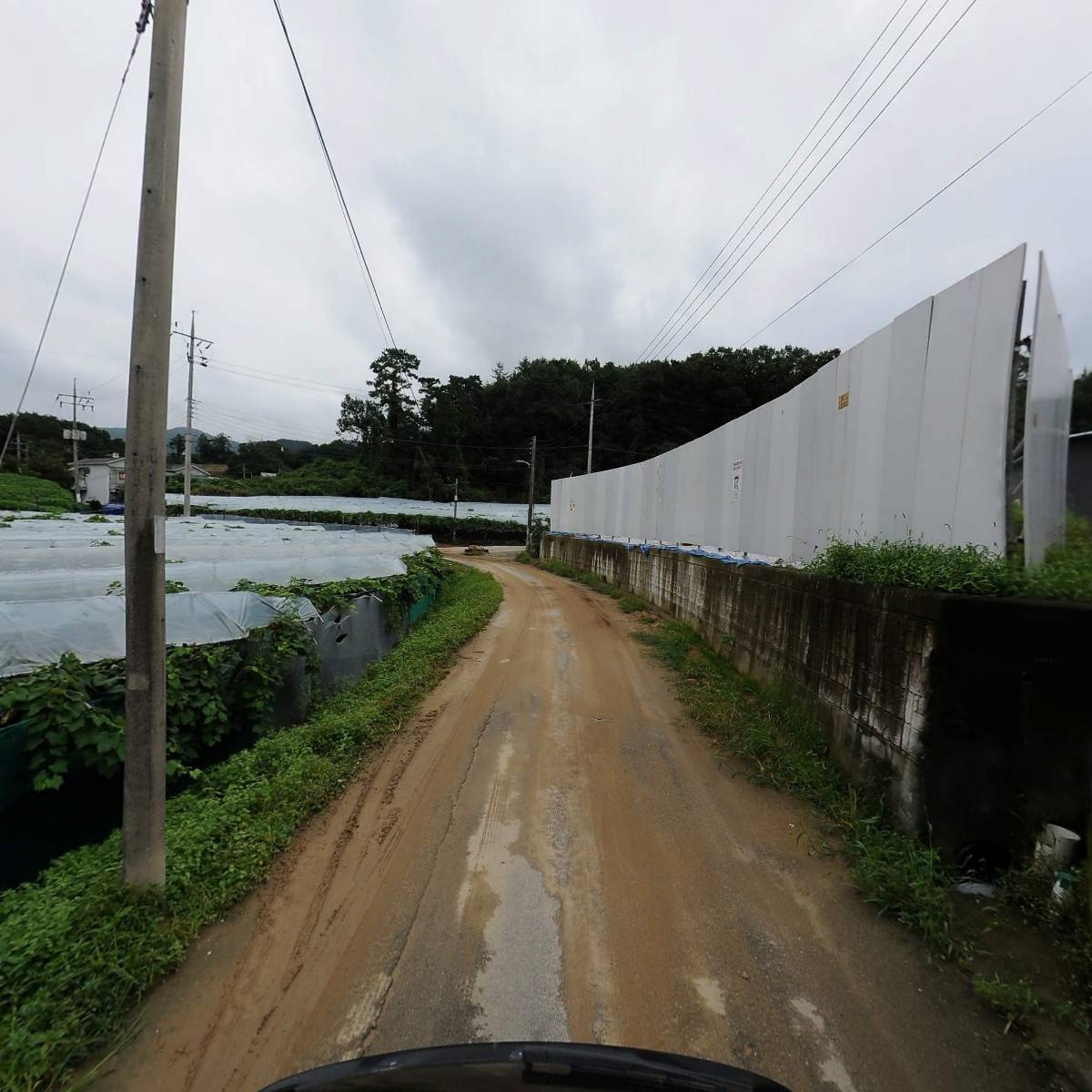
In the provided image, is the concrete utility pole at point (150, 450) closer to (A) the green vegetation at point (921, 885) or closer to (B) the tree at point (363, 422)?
(A) the green vegetation at point (921, 885)

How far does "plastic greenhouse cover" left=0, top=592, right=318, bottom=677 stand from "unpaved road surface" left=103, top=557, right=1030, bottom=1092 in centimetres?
177

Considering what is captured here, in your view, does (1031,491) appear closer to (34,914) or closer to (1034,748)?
(1034,748)

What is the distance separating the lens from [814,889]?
3041mm

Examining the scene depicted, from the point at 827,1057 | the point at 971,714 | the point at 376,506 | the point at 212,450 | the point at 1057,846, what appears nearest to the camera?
the point at 827,1057

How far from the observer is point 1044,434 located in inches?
160

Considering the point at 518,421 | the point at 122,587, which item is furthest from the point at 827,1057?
the point at 518,421

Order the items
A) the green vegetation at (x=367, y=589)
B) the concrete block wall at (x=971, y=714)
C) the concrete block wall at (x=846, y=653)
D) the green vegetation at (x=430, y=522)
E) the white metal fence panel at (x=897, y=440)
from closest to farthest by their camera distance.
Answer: the concrete block wall at (x=971, y=714) < the concrete block wall at (x=846, y=653) < the white metal fence panel at (x=897, y=440) < the green vegetation at (x=367, y=589) < the green vegetation at (x=430, y=522)

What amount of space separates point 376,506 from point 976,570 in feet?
142

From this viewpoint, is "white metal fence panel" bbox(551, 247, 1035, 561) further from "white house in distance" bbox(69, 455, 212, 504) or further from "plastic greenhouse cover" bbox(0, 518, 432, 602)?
"white house in distance" bbox(69, 455, 212, 504)

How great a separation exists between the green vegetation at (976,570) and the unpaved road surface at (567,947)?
5.66ft

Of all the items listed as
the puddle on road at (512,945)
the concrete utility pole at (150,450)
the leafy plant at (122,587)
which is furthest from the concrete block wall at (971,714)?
the leafy plant at (122,587)

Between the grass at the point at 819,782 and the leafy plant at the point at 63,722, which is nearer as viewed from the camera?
the grass at the point at 819,782

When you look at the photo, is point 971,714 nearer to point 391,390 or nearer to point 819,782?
point 819,782

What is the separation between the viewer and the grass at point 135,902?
2039 mm
